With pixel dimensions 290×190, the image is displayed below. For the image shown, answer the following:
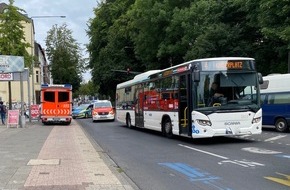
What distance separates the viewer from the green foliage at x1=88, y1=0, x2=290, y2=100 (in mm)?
30938

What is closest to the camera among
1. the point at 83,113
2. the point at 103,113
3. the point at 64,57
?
the point at 103,113

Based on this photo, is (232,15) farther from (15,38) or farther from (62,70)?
(62,70)

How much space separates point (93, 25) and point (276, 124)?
49.7m

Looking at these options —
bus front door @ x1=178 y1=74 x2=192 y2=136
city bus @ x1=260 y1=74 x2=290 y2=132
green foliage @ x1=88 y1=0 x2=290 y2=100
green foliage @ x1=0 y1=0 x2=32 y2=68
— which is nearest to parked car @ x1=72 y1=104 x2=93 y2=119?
green foliage @ x1=88 y1=0 x2=290 y2=100

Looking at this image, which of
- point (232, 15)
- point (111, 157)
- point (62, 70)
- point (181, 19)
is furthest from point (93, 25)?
point (111, 157)

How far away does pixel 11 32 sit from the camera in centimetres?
3197

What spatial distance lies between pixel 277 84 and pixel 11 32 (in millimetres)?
19679

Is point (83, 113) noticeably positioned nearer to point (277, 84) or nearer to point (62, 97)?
point (62, 97)

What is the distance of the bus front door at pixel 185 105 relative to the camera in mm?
16056

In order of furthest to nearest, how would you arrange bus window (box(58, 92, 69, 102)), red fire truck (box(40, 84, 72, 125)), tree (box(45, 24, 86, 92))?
tree (box(45, 24, 86, 92)), bus window (box(58, 92, 69, 102)), red fire truck (box(40, 84, 72, 125))

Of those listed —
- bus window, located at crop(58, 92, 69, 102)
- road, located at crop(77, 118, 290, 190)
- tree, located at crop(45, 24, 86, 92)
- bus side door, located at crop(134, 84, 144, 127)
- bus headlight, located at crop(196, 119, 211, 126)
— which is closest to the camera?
road, located at crop(77, 118, 290, 190)

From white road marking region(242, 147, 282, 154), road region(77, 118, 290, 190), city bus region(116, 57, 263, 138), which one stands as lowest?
road region(77, 118, 290, 190)

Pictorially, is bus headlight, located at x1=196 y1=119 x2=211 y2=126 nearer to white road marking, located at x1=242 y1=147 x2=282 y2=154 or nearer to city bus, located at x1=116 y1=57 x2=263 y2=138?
city bus, located at x1=116 y1=57 x2=263 y2=138

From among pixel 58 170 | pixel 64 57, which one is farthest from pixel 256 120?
pixel 64 57
